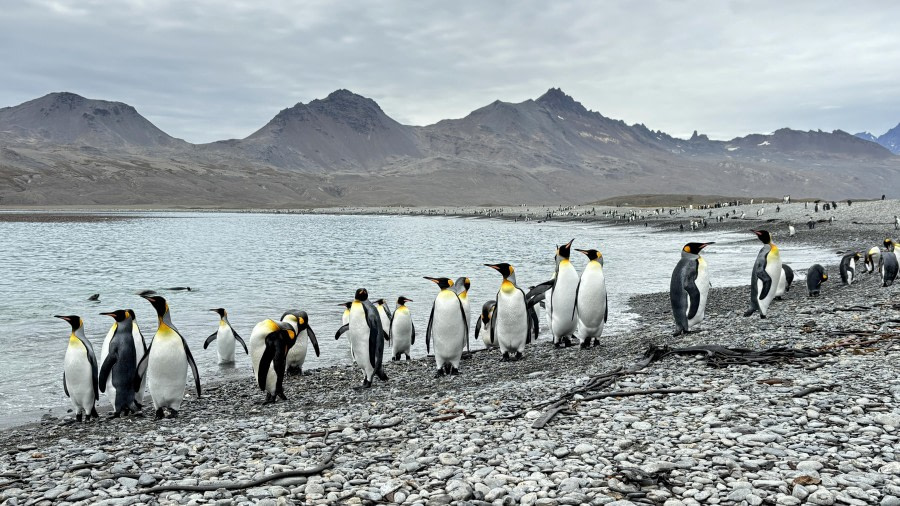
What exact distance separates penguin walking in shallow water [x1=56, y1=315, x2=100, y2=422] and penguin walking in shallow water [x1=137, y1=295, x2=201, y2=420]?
50 centimetres

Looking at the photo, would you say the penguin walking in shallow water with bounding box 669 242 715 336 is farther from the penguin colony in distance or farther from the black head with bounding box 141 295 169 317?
the black head with bounding box 141 295 169 317

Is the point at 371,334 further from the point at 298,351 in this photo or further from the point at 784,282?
the point at 784,282

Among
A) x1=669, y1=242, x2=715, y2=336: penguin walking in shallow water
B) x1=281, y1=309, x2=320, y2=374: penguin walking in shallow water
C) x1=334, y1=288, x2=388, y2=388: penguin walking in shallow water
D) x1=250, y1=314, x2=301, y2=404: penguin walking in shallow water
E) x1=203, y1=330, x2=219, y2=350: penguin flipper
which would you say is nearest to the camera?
x1=250, y1=314, x2=301, y2=404: penguin walking in shallow water

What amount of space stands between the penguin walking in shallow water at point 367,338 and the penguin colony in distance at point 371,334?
14mm

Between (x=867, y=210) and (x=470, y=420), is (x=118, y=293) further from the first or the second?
(x=867, y=210)

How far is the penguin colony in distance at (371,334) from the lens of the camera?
24.1ft

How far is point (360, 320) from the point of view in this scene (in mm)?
8711

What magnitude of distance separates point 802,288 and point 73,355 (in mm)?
13832

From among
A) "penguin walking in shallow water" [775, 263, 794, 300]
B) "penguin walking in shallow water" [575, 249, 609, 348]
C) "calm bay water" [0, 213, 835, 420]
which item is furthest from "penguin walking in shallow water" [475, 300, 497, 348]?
"penguin walking in shallow water" [775, 263, 794, 300]

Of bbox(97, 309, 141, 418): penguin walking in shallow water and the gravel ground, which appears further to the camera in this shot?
bbox(97, 309, 141, 418): penguin walking in shallow water

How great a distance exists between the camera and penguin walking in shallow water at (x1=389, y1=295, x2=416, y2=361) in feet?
33.6

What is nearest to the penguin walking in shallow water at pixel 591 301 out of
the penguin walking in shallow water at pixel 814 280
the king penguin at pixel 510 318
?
the king penguin at pixel 510 318

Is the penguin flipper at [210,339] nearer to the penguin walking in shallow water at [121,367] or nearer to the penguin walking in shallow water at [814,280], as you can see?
the penguin walking in shallow water at [121,367]

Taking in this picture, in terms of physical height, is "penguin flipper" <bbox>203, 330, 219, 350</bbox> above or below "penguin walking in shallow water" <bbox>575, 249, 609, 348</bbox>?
below
